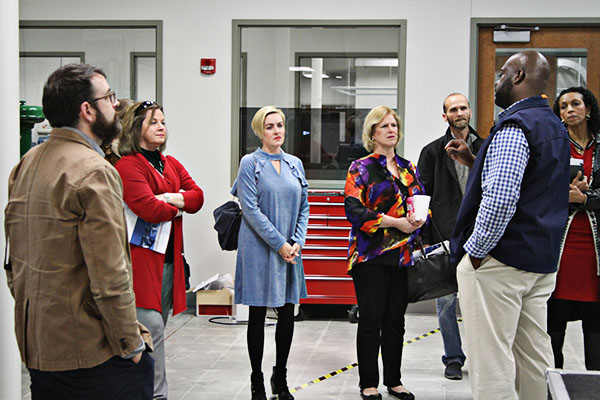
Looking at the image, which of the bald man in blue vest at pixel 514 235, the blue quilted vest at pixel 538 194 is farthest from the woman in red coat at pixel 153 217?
the blue quilted vest at pixel 538 194

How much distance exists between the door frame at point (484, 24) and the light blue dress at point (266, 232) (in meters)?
2.77

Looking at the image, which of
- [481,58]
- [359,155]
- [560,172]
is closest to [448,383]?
[560,172]

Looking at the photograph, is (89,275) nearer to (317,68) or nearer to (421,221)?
(421,221)

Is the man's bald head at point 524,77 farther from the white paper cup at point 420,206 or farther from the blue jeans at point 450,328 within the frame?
the blue jeans at point 450,328

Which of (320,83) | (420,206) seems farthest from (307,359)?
(320,83)

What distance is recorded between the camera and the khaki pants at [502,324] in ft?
8.92

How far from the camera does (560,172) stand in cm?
267

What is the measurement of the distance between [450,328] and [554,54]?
2862 millimetres

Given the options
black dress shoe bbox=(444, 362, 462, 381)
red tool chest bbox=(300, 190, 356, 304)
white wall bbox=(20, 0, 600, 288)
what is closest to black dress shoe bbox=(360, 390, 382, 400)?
black dress shoe bbox=(444, 362, 462, 381)

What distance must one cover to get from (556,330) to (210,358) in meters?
2.23

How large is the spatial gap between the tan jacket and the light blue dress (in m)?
1.73

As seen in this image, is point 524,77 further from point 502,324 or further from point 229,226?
point 229,226

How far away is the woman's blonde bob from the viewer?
3.39m

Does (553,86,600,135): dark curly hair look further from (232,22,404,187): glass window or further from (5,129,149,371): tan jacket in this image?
(232,22,404,187): glass window
